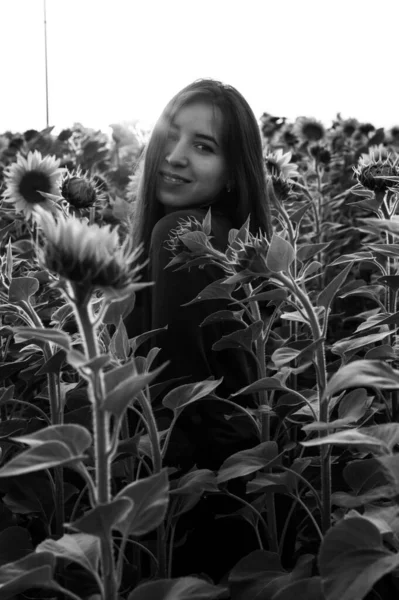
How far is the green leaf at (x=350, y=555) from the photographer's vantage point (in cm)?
67

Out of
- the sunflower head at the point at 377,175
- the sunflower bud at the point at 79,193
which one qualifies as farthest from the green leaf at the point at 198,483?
the sunflower bud at the point at 79,193

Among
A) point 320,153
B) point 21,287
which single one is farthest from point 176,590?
point 320,153

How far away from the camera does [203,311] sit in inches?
63.4

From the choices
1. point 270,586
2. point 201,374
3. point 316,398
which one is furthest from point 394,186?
point 270,586

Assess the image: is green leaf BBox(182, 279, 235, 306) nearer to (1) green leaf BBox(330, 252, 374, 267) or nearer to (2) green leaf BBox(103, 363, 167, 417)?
(1) green leaf BBox(330, 252, 374, 267)

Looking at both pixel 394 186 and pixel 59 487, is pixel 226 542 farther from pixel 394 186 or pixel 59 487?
pixel 394 186

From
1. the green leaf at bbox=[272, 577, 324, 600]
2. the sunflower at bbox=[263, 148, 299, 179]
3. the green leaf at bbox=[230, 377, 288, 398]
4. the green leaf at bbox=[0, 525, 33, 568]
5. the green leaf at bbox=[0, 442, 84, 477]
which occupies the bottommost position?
the green leaf at bbox=[0, 525, 33, 568]

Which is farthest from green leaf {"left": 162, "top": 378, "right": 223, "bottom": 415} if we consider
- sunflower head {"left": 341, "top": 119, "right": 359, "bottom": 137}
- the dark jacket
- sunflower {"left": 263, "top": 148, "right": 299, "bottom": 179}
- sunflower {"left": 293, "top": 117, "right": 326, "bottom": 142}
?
sunflower head {"left": 341, "top": 119, "right": 359, "bottom": 137}

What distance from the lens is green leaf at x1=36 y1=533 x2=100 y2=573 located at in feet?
2.39

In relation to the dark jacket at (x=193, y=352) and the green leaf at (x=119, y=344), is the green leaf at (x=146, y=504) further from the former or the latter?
the dark jacket at (x=193, y=352)

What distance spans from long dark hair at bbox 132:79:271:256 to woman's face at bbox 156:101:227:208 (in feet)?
0.08

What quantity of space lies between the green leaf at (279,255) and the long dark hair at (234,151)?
0.94m

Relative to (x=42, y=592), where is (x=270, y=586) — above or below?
above

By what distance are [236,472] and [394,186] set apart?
0.59 meters
